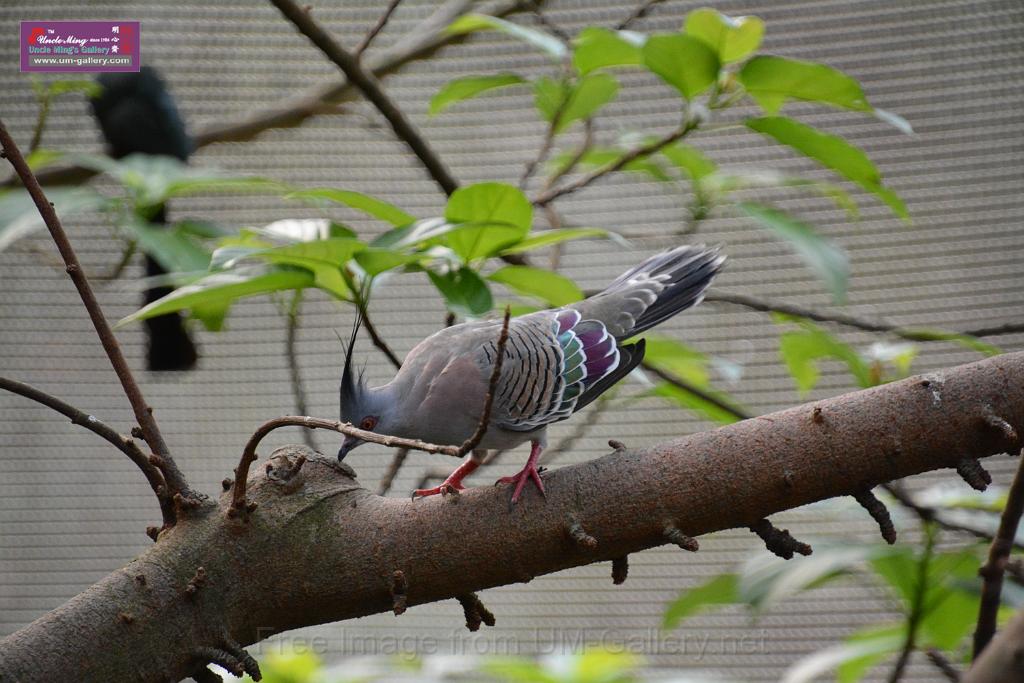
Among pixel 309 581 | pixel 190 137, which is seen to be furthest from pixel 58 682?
pixel 190 137

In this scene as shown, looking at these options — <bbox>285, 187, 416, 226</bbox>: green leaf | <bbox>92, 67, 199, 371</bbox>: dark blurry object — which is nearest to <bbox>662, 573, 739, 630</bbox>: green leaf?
<bbox>285, 187, 416, 226</bbox>: green leaf

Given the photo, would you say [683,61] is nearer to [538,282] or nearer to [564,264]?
[538,282]

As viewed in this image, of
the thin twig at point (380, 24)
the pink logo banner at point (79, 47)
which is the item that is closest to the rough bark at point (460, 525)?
the thin twig at point (380, 24)

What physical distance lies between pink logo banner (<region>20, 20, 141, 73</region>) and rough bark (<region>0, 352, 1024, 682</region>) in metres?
0.79

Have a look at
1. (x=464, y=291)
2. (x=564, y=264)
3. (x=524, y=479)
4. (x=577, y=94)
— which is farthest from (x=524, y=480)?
(x=564, y=264)

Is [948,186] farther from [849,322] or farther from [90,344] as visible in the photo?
[90,344]

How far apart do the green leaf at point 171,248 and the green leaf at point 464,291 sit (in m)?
0.39

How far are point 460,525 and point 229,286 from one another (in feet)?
1.20

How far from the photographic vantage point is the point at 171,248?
1319 millimetres

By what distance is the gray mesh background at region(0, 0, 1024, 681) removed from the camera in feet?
7.59

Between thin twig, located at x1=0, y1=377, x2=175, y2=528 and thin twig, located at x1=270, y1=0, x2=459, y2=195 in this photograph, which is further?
thin twig, located at x1=270, y1=0, x2=459, y2=195

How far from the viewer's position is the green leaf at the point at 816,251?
129 centimetres

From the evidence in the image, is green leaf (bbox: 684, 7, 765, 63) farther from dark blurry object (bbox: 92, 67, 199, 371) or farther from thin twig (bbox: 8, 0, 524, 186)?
dark blurry object (bbox: 92, 67, 199, 371)

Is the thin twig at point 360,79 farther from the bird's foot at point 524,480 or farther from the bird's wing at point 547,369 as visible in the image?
the bird's foot at point 524,480
